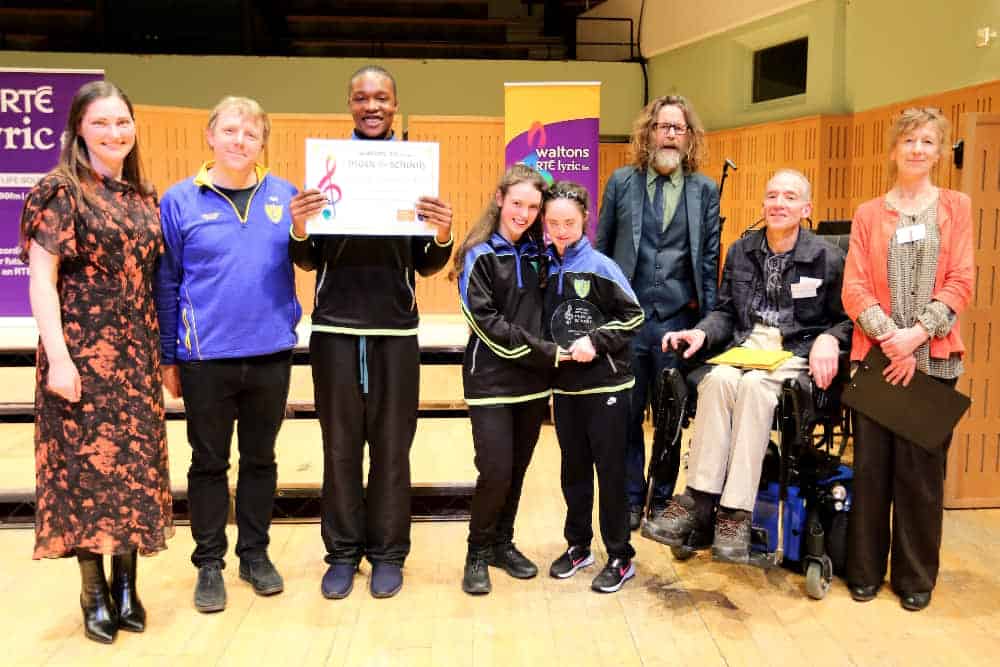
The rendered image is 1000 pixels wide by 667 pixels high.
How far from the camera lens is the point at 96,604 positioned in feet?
8.57

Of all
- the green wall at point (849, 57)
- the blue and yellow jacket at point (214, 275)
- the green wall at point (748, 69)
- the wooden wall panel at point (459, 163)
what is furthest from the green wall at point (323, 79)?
the blue and yellow jacket at point (214, 275)

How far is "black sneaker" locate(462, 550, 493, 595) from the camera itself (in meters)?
2.92

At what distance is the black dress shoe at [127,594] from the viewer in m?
2.65

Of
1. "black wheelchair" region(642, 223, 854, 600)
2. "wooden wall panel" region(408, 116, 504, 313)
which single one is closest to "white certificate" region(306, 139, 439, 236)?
"black wheelchair" region(642, 223, 854, 600)

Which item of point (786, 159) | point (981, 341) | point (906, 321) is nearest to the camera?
point (906, 321)

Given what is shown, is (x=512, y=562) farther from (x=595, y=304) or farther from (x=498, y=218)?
(x=498, y=218)

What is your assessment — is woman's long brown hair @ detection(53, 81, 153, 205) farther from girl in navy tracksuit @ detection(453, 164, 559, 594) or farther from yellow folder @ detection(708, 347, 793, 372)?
yellow folder @ detection(708, 347, 793, 372)

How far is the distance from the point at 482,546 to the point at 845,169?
5.78m

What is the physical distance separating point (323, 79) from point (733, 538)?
8.28 m

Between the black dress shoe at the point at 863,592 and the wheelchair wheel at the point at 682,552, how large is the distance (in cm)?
54

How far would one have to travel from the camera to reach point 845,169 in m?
7.45

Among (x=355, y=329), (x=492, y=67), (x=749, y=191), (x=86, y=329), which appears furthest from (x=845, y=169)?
(x=86, y=329)

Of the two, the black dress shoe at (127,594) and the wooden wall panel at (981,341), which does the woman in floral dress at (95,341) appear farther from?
the wooden wall panel at (981,341)

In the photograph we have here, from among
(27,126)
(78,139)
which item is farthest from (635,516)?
(27,126)
